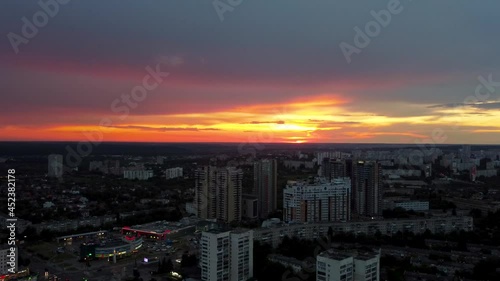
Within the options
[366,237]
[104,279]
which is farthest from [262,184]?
[104,279]

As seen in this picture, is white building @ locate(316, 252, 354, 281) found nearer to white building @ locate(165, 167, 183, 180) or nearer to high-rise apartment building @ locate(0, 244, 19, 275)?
high-rise apartment building @ locate(0, 244, 19, 275)

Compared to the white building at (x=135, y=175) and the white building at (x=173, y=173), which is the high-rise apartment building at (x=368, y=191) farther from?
the white building at (x=135, y=175)

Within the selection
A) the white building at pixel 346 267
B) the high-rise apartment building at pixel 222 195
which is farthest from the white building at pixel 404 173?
the white building at pixel 346 267

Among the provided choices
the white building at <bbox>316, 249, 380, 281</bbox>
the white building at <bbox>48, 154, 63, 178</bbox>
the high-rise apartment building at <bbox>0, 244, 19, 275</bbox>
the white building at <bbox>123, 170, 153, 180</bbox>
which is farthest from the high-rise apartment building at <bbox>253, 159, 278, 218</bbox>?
the white building at <bbox>48, 154, 63, 178</bbox>

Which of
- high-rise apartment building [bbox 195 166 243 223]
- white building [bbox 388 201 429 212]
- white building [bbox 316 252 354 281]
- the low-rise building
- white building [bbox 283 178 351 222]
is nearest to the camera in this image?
white building [bbox 316 252 354 281]

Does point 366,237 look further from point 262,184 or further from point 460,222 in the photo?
point 262,184

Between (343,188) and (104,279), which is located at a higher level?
(343,188)
